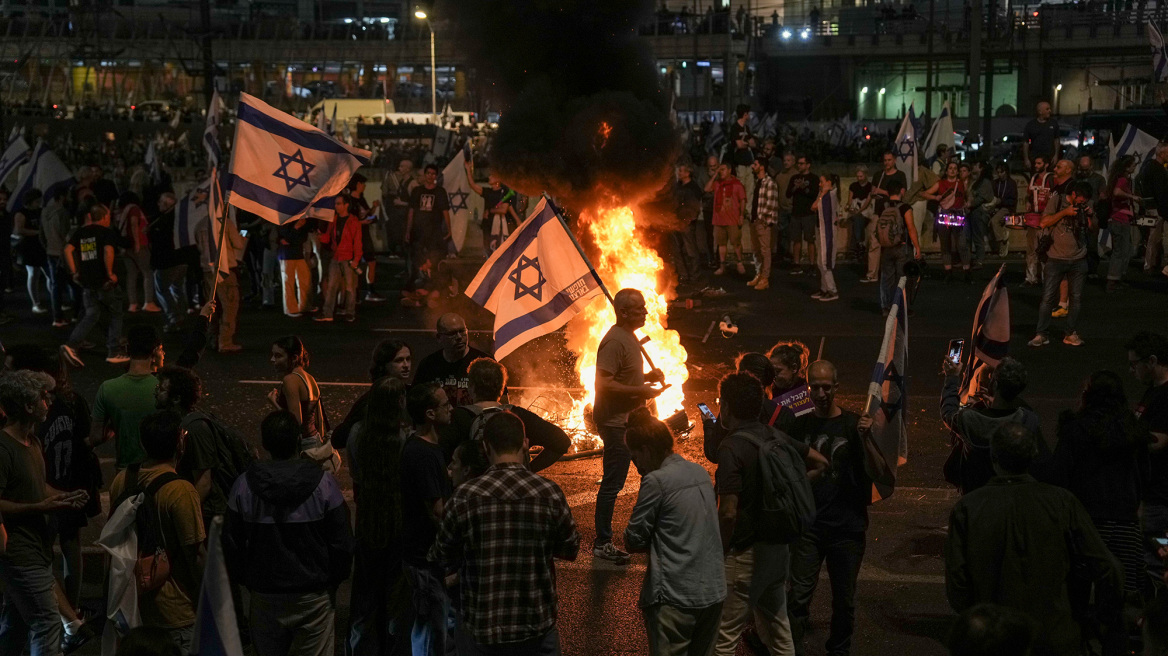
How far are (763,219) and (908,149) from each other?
358 centimetres

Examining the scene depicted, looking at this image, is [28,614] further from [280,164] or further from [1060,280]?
[1060,280]

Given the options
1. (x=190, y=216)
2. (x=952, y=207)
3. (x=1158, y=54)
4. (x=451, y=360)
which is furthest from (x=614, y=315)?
(x=1158, y=54)

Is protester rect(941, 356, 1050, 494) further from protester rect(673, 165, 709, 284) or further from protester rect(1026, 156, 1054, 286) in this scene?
protester rect(673, 165, 709, 284)

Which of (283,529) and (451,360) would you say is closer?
(283,529)

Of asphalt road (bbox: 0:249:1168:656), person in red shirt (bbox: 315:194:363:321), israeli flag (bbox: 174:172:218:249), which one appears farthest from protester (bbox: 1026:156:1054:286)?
israeli flag (bbox: 174:172:218:249)

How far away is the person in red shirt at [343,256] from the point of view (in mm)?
14781

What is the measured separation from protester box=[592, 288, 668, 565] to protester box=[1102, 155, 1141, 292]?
36.5 feet

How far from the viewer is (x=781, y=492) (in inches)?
200

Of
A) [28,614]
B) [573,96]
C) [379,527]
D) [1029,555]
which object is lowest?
[28,614]

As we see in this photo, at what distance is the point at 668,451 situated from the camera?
4.80 m

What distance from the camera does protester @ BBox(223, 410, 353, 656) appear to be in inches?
183

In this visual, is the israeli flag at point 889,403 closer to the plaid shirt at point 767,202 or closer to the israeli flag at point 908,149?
the plaid shirt at point 767,202

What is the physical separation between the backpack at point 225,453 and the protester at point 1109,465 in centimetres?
388

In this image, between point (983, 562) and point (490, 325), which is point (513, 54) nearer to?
point (490, 325)
